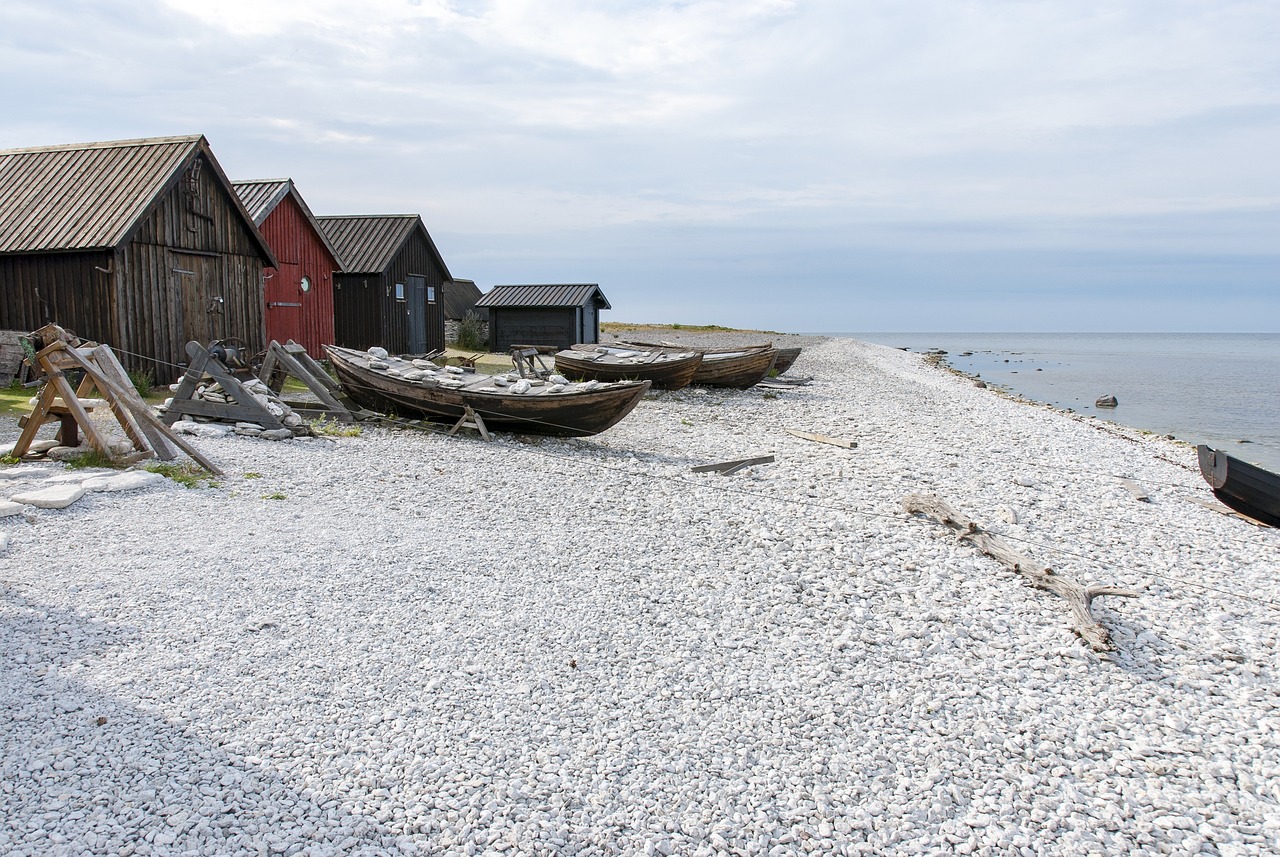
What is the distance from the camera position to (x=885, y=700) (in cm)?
496

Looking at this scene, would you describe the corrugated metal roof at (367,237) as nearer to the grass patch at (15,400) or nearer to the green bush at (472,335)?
the green bush at (472,335)

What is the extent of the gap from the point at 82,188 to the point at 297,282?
619cm

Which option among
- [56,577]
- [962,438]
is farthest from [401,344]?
[56,577]

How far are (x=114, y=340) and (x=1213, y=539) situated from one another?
1671 cm

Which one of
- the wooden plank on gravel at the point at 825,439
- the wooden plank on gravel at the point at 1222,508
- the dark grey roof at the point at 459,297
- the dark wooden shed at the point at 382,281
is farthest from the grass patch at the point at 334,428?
the dark grey roof at the point at 459,297

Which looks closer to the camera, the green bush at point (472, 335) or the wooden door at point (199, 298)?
the wooden door at point (199, 298)

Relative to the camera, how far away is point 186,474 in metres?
9.03

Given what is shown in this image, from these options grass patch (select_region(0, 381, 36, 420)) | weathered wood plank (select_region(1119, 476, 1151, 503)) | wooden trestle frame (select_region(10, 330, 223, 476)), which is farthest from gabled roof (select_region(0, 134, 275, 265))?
weathered wood plank (select_region(1119, 476, 1151, 503))

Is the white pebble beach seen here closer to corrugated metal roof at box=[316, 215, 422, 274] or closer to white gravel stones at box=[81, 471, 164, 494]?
white gravel stones at box=[81, 471, 164, 494]

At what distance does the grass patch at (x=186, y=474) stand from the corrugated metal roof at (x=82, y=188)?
7.33 metres

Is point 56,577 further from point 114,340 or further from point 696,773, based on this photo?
point 114,340

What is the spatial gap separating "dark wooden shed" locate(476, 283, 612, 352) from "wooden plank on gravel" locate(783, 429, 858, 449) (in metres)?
17.2

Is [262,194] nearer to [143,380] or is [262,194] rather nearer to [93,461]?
[143,380]

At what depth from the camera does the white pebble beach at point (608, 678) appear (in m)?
3.72
